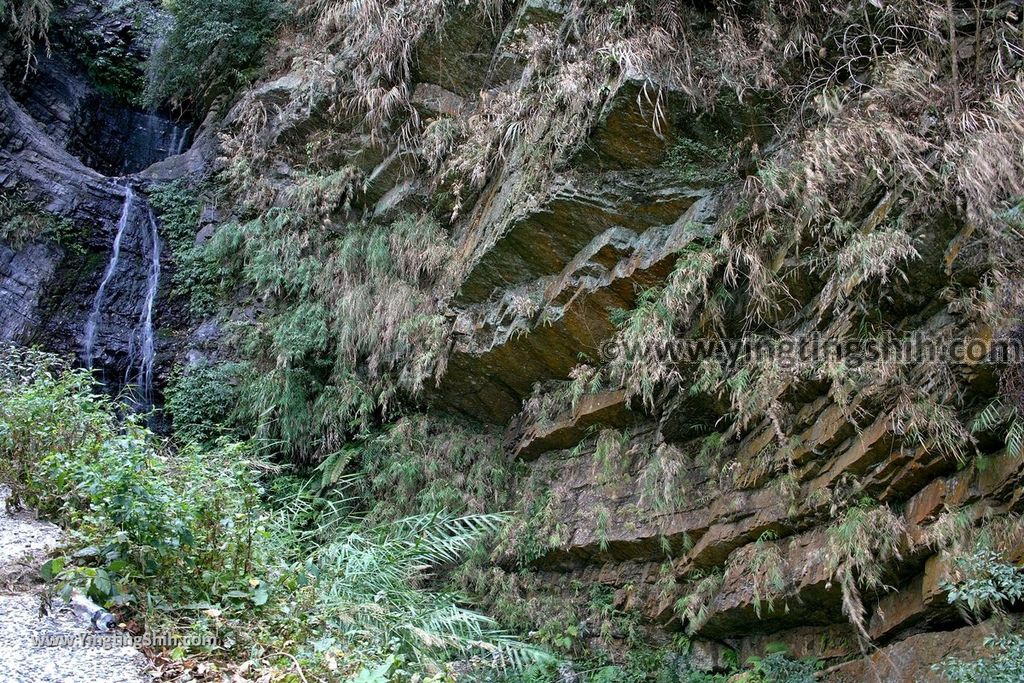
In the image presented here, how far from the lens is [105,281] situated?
30.1ft

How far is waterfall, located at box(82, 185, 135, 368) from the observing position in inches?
344

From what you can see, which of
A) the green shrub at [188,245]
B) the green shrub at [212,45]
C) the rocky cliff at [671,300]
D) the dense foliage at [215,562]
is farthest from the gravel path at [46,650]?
the green shrub at [212,45]

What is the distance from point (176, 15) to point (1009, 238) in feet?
31.6

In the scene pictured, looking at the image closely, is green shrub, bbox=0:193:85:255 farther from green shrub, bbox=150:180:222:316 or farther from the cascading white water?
the cascading white water

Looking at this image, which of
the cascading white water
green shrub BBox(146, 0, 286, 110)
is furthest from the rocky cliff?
the cascading white water

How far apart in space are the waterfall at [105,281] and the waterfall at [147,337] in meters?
0.26

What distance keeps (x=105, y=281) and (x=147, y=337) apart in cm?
90

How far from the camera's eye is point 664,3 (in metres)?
6.15

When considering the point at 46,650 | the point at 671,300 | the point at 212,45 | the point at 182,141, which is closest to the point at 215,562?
the point at 46,650

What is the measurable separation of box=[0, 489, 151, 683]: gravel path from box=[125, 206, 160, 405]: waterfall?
4915mm

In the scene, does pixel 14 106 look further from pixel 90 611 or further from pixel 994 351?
pixel 994 351

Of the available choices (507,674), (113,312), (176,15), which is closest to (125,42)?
(176,15)

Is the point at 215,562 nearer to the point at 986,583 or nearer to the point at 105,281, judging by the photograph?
the point at 986,583

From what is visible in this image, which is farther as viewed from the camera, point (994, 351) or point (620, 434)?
point (620, 434)
